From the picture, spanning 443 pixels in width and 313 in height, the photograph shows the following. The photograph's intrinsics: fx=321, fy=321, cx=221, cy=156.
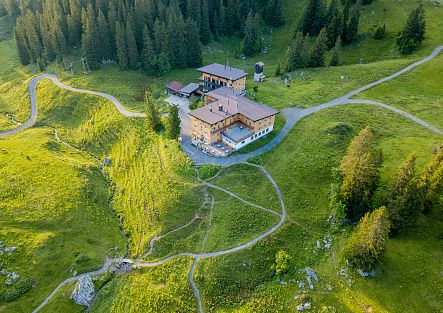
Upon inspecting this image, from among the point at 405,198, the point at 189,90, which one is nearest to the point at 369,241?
the point at 405,198

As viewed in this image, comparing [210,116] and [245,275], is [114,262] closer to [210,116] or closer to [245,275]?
[245,275]

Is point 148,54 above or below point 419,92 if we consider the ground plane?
above

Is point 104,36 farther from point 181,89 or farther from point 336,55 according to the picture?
point 336,55

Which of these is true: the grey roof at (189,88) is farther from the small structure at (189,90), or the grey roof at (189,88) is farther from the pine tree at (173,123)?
the pine tree at (173,123)

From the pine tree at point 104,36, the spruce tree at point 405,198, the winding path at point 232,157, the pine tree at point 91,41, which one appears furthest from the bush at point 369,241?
the pine tree at point 104,36

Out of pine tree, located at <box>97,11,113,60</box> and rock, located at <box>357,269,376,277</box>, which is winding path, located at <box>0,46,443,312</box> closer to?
rock, located at <box>357,269,376,277</box>

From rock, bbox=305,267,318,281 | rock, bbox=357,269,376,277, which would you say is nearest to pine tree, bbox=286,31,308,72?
rock, bbox=305,267,318,281
